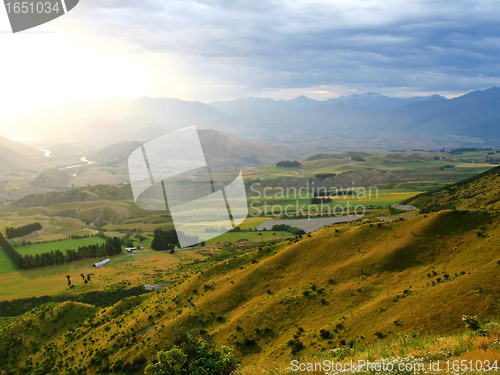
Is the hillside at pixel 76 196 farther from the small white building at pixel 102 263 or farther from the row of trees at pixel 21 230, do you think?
the small white building at pixel 102 263

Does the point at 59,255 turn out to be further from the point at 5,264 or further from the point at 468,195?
the point at 468,195

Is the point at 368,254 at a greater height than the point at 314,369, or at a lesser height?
lesser

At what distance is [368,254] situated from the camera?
30.7 meters

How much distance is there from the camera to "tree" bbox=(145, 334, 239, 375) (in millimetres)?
16188

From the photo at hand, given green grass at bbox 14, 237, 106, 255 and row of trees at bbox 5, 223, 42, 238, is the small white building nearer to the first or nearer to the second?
green grass at bbox 14, 237, 106, 255

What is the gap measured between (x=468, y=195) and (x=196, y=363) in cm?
7077

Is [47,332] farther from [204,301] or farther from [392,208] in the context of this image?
[392,208]

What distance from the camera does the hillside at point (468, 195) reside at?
58.9 m

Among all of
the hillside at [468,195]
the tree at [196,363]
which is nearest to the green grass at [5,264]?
the tree at [196,363]

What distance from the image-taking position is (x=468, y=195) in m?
69.6

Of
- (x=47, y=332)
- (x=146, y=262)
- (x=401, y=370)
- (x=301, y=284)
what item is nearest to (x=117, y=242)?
(x=146, y=262)

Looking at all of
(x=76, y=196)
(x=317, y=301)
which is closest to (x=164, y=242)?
(x=317, y=301)

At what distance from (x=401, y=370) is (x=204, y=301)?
23909 mm

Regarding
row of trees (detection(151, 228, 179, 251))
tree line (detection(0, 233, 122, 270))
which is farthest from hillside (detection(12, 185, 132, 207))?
row of trees (detection(151, 228, 179, 251))
